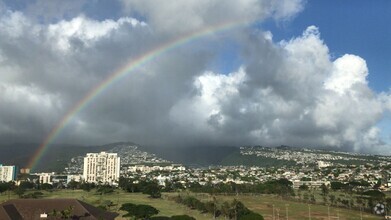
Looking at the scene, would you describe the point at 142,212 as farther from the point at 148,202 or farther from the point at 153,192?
the point at 153,192

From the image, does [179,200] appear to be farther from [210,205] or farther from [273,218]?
[273,218]

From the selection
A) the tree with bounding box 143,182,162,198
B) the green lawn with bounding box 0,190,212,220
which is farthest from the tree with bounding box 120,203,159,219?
the tree with bounding box 143,182,162,198

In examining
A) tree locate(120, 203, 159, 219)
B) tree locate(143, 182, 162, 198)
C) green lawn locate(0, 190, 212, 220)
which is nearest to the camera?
tree locate(120, 203, 159, 219)

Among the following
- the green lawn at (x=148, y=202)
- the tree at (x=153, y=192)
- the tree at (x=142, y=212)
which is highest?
the tree at (x=142, y=212)

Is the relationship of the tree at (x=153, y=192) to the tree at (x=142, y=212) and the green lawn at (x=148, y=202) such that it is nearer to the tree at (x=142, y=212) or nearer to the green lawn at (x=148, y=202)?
the green lawn at (x=148, y=202)

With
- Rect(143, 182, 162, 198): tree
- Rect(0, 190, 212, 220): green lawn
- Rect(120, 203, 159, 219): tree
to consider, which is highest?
Rect(120, 203, 159, 219): tree

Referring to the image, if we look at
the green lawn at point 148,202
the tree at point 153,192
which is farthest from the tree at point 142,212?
the tree at point 153,192

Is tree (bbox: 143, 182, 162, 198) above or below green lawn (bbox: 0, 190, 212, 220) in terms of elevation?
above

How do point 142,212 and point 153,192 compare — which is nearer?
point 142,212

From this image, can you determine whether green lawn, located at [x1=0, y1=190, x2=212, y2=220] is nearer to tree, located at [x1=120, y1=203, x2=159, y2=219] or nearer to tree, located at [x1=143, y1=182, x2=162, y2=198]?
tree, located at [x1=143, y1=182, x2=162, y2=198]

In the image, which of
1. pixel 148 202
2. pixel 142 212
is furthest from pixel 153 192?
→ pixel 142 212

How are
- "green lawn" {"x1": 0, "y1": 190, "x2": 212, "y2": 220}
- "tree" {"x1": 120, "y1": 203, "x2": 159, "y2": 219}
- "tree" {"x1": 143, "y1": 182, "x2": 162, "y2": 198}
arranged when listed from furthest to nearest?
"tree" {"x1": 143, "y1": 182, "x2": 162, "y2": 198} → "green lawn" {"x1": 0, "y1": 190, "x2": 212, "y2": 220} → "tree" {"x1": 120, "y1": 203, "x2": 159, "y2": 219}

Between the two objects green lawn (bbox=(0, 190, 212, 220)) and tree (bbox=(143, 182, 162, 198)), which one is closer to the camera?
green lawn (bbox=(0, 190, 212, 220))

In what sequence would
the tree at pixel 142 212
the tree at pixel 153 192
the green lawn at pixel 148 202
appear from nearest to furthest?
1. the tree at pixel 142 212
2. the green lawn at pixel 148 202
3. the tree at pixel 153 192
